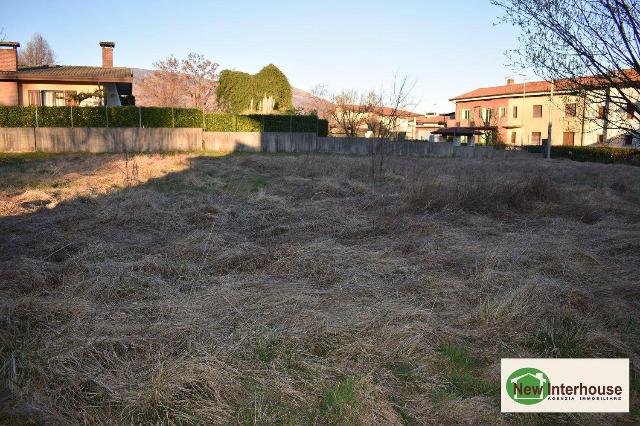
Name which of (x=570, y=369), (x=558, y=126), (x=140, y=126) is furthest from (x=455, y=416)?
(x=558, y=126)

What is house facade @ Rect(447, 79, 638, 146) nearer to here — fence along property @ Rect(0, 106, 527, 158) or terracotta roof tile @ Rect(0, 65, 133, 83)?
fence along property @ Rect(0, 106, 527, 158)

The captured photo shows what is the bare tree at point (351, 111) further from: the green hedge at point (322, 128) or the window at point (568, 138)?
the window at point (568, 138)

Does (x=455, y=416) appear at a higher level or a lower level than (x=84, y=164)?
lower

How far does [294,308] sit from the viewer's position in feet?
13.4

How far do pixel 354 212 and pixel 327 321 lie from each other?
5.26m

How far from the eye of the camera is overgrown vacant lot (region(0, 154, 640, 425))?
283 centimetres

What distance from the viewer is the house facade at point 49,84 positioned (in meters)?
24.5

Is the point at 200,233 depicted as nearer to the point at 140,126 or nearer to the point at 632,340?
the point at 632,340

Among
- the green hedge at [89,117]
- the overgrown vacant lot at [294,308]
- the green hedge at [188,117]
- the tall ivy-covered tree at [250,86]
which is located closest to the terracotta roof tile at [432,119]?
→ the tall ivy-covered tree at [250,86]

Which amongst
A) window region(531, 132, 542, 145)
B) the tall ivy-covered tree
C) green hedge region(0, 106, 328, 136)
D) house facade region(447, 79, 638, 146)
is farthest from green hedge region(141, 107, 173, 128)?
window region(531, 132, 542, 145)

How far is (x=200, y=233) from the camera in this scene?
6.64 m

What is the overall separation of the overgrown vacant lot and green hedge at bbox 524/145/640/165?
26013 mm

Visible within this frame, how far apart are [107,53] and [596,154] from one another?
32.6m

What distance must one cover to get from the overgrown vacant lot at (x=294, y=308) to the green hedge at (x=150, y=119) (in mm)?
14446
